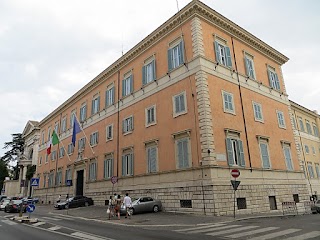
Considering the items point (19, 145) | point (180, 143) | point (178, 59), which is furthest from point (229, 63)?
point (19, 145)

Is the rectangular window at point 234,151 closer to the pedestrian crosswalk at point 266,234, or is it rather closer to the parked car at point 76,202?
the pedestrian crosswalk at point 266,234

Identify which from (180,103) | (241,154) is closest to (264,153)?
(241,154)

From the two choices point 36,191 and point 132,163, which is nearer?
point 132,163

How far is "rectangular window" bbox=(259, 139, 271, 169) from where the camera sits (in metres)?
21.3

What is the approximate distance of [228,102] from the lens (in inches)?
808

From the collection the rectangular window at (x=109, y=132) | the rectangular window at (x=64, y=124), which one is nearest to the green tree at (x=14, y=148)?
the rectangular window at (x=64, y=124)

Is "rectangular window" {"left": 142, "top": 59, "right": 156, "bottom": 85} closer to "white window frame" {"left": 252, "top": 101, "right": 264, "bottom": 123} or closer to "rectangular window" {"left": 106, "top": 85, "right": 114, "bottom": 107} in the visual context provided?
"rectangular window" {"left": 106, "top": 85, "right": 114, "bottom": 107}

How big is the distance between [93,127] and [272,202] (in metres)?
20.0

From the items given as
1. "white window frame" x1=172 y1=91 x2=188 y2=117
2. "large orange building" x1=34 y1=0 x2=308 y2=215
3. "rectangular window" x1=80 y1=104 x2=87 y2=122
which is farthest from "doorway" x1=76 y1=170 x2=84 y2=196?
"white window frame" x1=172 y1=91 x2=188 y2=117

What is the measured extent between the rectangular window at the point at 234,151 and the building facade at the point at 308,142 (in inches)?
763

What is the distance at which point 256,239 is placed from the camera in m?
9.21

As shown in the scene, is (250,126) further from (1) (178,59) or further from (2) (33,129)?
(2) (33,129)

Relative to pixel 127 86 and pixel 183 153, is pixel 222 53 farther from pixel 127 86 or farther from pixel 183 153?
pixel 127 86

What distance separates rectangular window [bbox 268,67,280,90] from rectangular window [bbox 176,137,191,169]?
12.0 metres
